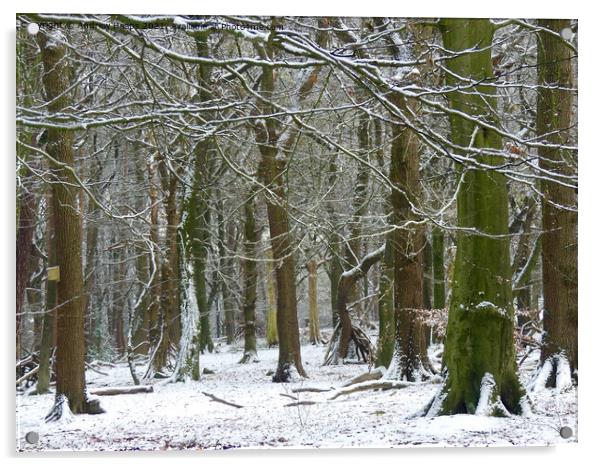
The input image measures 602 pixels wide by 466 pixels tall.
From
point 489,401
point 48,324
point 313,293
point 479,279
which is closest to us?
point 48,324

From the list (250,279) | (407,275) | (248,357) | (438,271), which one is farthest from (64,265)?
(438,271)

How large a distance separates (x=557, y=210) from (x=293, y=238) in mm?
1961

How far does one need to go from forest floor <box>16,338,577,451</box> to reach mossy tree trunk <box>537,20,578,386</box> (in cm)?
30

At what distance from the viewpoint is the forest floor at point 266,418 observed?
5281 mm

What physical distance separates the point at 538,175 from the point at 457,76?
94 centimetres

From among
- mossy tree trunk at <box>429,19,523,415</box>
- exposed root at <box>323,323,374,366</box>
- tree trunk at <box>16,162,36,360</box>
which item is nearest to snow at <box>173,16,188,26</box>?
tree trunk at <box>16,162,36,360</box>

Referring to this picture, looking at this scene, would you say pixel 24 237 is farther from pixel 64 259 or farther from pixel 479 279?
pixel 479 279

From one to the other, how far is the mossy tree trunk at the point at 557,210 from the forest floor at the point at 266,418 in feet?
0.98

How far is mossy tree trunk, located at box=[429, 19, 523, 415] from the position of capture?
5457 mm

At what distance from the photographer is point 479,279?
5590 mm

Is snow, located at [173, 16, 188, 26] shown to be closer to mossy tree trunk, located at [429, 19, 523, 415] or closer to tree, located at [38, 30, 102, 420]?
tree, located at [38, 30, 102, 420]

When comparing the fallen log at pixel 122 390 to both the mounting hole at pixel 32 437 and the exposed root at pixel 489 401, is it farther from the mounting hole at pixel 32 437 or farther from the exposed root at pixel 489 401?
the exposed root at pixel 489 401

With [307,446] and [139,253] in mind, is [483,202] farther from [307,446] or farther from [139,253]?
[139,253]
